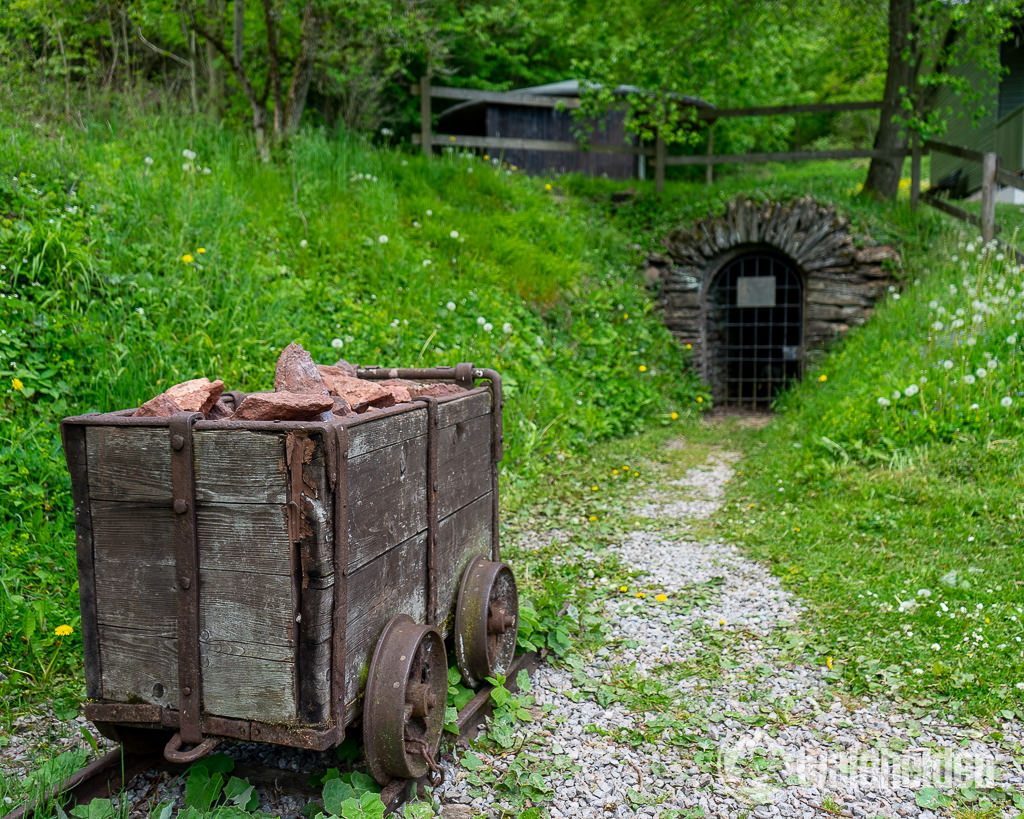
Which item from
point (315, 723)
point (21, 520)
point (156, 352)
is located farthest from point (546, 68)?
point (315, 723)

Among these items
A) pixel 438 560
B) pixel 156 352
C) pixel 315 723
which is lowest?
pixel 315 723

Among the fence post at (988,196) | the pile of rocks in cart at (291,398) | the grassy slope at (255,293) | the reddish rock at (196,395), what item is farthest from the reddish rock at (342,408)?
the fence post at (988,196)

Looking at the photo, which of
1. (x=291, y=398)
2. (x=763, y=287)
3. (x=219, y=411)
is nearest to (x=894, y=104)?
(x=763, y=287)

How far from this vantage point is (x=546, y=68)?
67.9 feet

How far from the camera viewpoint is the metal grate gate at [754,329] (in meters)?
11.1

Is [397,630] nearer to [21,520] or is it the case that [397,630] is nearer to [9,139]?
[21,520]

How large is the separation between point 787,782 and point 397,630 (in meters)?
1.58

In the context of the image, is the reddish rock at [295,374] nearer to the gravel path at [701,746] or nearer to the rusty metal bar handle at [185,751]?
the rusty metal bar handle at [185,751]

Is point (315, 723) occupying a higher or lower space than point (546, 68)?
lower

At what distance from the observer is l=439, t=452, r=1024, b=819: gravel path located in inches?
113

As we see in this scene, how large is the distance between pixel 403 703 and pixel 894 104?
1155 cm

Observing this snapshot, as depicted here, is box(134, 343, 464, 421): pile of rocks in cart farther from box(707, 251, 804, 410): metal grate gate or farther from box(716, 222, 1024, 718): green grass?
box(707, 251, 804, 410): metal grate gate

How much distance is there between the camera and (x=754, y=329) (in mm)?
11664

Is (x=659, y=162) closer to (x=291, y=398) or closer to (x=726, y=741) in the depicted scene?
(x=726, y=741)
